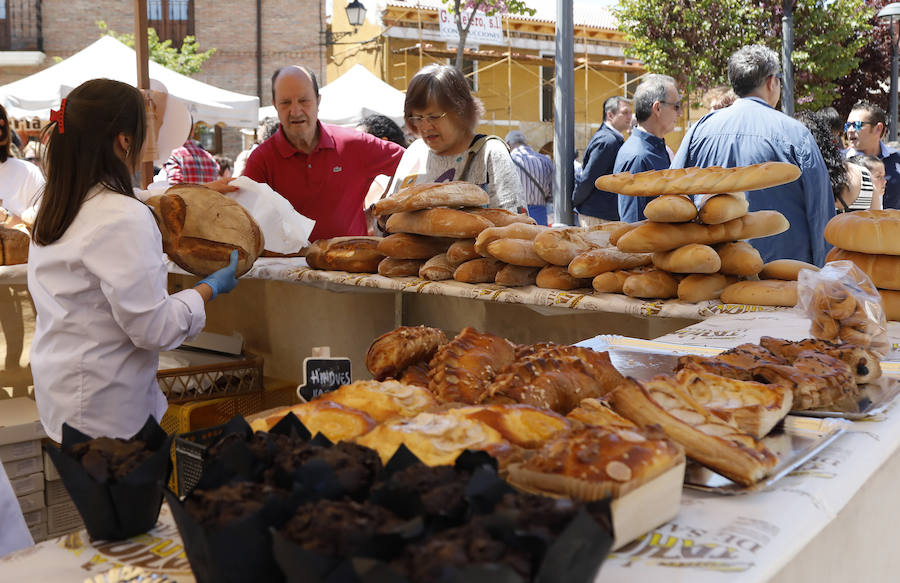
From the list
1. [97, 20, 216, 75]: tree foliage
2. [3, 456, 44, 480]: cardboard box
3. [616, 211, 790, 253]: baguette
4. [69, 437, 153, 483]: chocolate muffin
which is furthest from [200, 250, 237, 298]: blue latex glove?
[97, 20, 216, 75]: tree foliage

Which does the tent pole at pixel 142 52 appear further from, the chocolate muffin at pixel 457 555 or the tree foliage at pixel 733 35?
the tree foliage at pixel 733 35

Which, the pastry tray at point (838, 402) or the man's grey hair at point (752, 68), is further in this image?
the man's grey hair at point (752, 68)

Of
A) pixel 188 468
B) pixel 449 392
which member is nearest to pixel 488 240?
pixel 449 392

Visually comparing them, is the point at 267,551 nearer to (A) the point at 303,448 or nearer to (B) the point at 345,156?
(A) the point at 303,448

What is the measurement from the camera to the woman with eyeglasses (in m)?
3.59

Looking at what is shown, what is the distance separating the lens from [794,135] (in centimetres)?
365

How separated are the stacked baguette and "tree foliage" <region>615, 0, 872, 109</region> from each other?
1108 cm

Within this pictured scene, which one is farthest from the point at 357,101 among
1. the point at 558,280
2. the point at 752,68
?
the point at 558,280

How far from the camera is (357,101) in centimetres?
1072

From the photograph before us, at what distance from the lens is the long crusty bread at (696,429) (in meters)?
1.05

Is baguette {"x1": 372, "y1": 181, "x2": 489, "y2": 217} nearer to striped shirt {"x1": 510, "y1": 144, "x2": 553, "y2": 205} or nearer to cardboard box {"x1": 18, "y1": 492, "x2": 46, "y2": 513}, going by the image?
cardboard box {"x1": 18, "y1": 492, "x2": 46, "y2": 513}

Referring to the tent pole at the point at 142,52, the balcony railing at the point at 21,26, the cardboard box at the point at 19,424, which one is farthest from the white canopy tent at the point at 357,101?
the balcony railing at the point at 21,26

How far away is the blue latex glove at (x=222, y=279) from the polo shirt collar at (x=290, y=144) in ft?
4.80

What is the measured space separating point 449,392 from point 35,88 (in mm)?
8224
